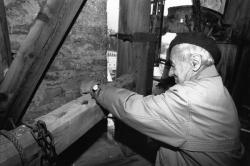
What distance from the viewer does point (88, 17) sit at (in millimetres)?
2426

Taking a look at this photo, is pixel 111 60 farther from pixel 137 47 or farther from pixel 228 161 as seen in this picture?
pixel 228 161

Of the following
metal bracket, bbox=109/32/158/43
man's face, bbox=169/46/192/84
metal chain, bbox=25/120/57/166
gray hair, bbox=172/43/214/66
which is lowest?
metal chain, bbox=25/120/57/166

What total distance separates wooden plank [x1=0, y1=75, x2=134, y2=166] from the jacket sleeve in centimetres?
29

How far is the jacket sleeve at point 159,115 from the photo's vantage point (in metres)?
1.30

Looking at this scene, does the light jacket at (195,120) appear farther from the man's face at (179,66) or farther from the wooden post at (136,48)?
the wooden post at (136,48)

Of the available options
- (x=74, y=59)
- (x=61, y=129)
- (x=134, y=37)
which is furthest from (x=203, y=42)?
(x=74, y=59)

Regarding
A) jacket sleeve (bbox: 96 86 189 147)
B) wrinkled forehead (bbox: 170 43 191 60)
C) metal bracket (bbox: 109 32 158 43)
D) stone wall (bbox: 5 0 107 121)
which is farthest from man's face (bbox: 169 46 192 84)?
stone wall (bbox: 5 0 107 121)

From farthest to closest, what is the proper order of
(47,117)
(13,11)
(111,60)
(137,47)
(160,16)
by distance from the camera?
(111,60)
(160,16)
(137,47)
(13,11)
(47,117)

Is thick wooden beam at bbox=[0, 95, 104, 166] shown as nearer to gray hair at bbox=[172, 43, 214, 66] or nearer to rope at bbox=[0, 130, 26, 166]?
rope at bbox=[0, 130, 26, 166]

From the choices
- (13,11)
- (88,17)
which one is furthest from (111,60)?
(13,11)

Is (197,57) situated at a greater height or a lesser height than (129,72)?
greater

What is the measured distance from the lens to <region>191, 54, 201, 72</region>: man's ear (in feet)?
4.81

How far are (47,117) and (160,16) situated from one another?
3.71m

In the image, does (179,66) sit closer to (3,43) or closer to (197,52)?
(197,52)
